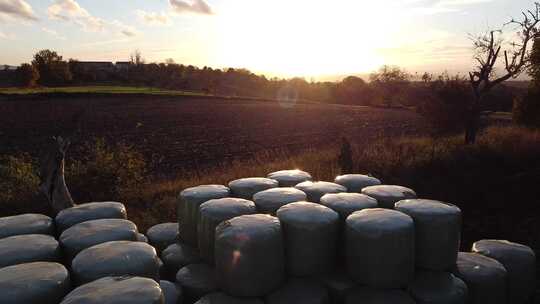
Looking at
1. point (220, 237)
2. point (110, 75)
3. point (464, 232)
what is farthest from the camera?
point (110, 75)

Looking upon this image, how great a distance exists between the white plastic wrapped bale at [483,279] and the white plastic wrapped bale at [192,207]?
7.90ft

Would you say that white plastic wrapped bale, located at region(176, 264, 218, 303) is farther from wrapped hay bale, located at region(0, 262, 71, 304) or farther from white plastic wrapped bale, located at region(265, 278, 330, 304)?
wrapped hay bale, located at region(0, 262, 71, 304)

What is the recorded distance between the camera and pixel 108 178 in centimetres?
795

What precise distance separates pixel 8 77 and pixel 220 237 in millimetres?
73847

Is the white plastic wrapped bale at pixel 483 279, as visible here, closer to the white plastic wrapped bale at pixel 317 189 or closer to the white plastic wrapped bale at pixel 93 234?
the white plastic wrapped bale at pixel 317 189

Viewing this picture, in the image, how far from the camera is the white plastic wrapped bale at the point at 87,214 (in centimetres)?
335

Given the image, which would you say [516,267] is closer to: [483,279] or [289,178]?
[483,279]

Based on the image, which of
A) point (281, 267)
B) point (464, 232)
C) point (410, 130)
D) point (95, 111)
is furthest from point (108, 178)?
point (95, 111)

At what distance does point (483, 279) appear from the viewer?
319 centimetres

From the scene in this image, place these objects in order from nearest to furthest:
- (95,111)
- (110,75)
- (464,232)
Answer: (464,232) < (95,111) < (110,75)

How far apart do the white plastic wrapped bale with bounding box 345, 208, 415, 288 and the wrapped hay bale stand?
2040mm

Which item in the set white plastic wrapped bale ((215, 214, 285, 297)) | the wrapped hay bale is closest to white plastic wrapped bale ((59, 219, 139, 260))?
the wrapped hay bale

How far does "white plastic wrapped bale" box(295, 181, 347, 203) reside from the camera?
12.4 feet

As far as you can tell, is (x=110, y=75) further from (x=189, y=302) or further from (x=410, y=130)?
(x=189, y=302)
